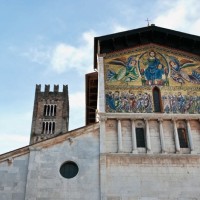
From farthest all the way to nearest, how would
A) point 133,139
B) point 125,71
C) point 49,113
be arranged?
point 49,113
point 125,71
point 133,139

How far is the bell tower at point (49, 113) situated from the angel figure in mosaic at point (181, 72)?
4132 centimetres

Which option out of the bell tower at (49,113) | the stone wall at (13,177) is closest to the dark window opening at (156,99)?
the stone wall at (13,177)

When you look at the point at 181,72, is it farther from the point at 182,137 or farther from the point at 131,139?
the point at 131,139

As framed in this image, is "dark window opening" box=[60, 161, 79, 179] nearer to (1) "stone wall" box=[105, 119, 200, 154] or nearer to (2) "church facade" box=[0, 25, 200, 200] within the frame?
(2) "church facade" box=[0, 25, 200, 200]

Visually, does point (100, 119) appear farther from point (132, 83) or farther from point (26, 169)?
point (26, 169)

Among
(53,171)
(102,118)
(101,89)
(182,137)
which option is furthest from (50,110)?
(53,171)

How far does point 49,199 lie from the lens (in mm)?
12938

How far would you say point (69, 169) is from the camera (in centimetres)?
1395

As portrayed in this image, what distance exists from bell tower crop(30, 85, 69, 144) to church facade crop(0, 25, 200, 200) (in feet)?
134

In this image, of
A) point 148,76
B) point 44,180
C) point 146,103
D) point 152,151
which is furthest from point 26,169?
point 148,76

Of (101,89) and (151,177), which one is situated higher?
(101,89)

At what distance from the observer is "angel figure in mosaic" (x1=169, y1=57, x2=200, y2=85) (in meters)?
17.5

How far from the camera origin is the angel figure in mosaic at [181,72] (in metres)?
17.5

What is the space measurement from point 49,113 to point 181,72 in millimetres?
45956
